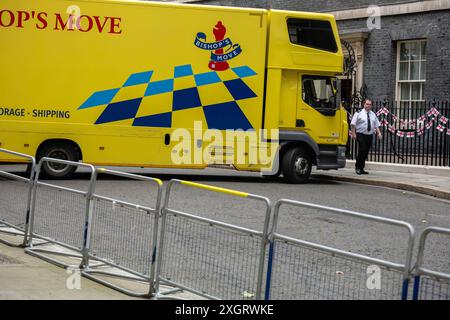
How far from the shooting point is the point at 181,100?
16.4 meters

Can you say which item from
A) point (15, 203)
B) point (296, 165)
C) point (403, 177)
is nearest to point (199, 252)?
Answer: point (15, 203)

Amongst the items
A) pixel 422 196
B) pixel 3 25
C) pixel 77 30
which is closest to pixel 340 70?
pixel 422 196

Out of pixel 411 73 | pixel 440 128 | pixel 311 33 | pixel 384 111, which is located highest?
pixel 411 73

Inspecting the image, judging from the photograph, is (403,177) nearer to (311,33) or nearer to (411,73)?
(311,33)

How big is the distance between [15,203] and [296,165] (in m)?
9.14

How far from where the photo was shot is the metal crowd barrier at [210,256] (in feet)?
19.3

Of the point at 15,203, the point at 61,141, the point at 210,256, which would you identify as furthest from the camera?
the point at 61,141

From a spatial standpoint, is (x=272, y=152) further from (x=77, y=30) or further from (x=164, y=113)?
(x=77, y=30)

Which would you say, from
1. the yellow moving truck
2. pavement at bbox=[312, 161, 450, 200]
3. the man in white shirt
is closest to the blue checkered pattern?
the yellow moving truck

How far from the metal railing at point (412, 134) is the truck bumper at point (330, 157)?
3193 millimetres

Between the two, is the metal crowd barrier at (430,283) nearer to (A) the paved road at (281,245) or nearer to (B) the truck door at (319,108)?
(A) the paved road at (281,245)

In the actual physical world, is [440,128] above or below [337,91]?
below
